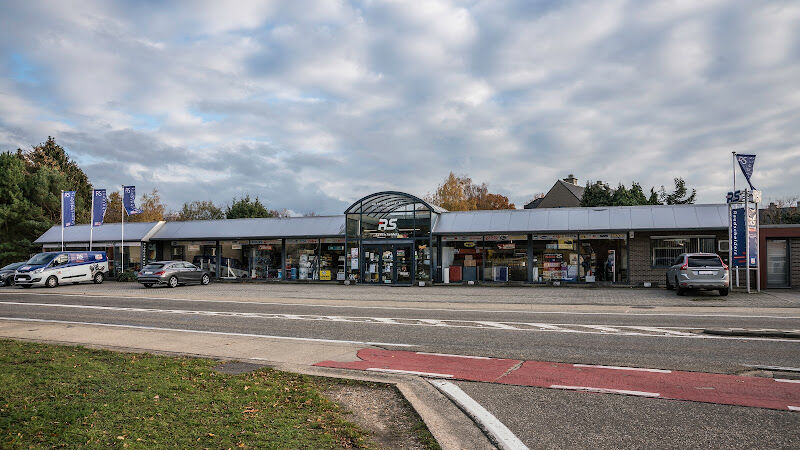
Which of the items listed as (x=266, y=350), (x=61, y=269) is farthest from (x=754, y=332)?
(x=61, y=269)

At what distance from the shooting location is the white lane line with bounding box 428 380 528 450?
16.8ft

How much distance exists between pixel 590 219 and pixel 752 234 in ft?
23.0

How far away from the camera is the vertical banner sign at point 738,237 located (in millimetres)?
22203

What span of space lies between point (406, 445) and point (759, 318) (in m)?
12.9

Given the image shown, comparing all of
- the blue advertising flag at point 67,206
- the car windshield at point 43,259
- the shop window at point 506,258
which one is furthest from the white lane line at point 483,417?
the blue advertising flag at point 67,206

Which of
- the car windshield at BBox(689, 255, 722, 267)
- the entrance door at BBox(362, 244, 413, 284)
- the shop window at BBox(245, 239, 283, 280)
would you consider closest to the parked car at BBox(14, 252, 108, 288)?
the shop window at BBox(245, 239, 283, 280)

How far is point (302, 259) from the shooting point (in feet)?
108

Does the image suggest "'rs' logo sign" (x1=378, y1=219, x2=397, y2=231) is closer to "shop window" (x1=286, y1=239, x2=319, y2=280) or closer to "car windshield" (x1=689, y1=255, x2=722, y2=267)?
"shop window" (x1=286, y1=239, x2=319, y2=280)

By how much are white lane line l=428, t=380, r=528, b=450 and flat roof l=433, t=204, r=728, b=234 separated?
68.3 feet

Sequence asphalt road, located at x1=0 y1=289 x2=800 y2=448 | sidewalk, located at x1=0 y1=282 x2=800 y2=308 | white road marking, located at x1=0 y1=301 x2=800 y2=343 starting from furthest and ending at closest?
1. sidewalk, located at x1=0 y1=282 x2=800 y2=308
2. white road marking, located at x1=0 y1=301 x2=800 y2=343
3. asphalt road, located at x1=0 y1=289 x2=800 y2=448

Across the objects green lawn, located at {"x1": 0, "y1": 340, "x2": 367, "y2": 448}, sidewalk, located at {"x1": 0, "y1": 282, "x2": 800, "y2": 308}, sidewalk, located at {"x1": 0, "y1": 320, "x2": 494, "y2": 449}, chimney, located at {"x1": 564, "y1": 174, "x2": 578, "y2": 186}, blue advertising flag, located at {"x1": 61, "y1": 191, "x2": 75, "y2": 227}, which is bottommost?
sidewalk, located at {"x1": 0, "y1": 282, "x2": 800, "y2": 308}

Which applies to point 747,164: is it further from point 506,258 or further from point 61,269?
point 61,269

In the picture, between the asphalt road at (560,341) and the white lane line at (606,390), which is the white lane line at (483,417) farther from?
the white lane line at (606,390)

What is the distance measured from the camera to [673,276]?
22125 mm
